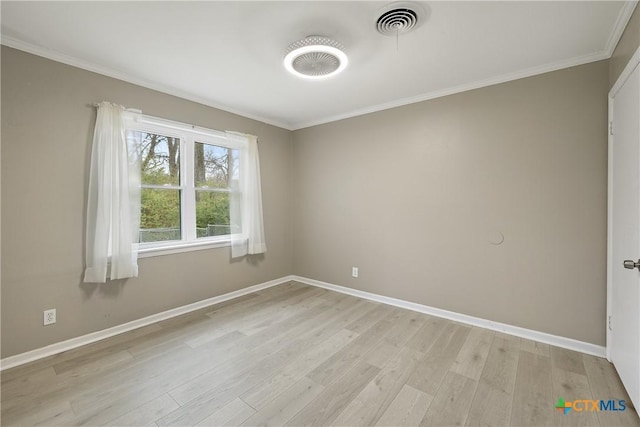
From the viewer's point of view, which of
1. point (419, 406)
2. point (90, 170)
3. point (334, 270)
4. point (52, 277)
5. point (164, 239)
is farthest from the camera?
point (334, 270)

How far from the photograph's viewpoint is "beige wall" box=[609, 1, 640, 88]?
1.63 metres

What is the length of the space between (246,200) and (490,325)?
3.13 meters

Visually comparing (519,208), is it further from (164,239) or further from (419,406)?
(164,239)

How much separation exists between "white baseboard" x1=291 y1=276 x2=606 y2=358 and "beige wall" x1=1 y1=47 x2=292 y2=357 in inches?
94.9

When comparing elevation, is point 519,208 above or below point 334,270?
above

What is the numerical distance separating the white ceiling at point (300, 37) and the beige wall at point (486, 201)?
0.35 m

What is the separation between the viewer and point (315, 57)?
207 centimetres

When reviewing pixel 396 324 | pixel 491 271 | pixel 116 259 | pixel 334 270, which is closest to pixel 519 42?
pixel 491 271

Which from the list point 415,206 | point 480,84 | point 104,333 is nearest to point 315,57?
point 480,84

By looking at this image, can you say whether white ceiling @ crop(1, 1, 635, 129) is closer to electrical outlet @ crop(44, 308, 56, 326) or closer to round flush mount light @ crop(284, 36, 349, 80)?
round flush mount light @ crop(284, 36, 349, 80)

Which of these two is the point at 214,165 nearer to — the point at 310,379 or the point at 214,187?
the point at 214,187

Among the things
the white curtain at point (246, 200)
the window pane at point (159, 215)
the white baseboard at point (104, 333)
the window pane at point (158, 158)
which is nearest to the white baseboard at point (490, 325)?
the white curtain at point (246, 200)

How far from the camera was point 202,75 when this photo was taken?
265cm

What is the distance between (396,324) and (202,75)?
3.17 meters
